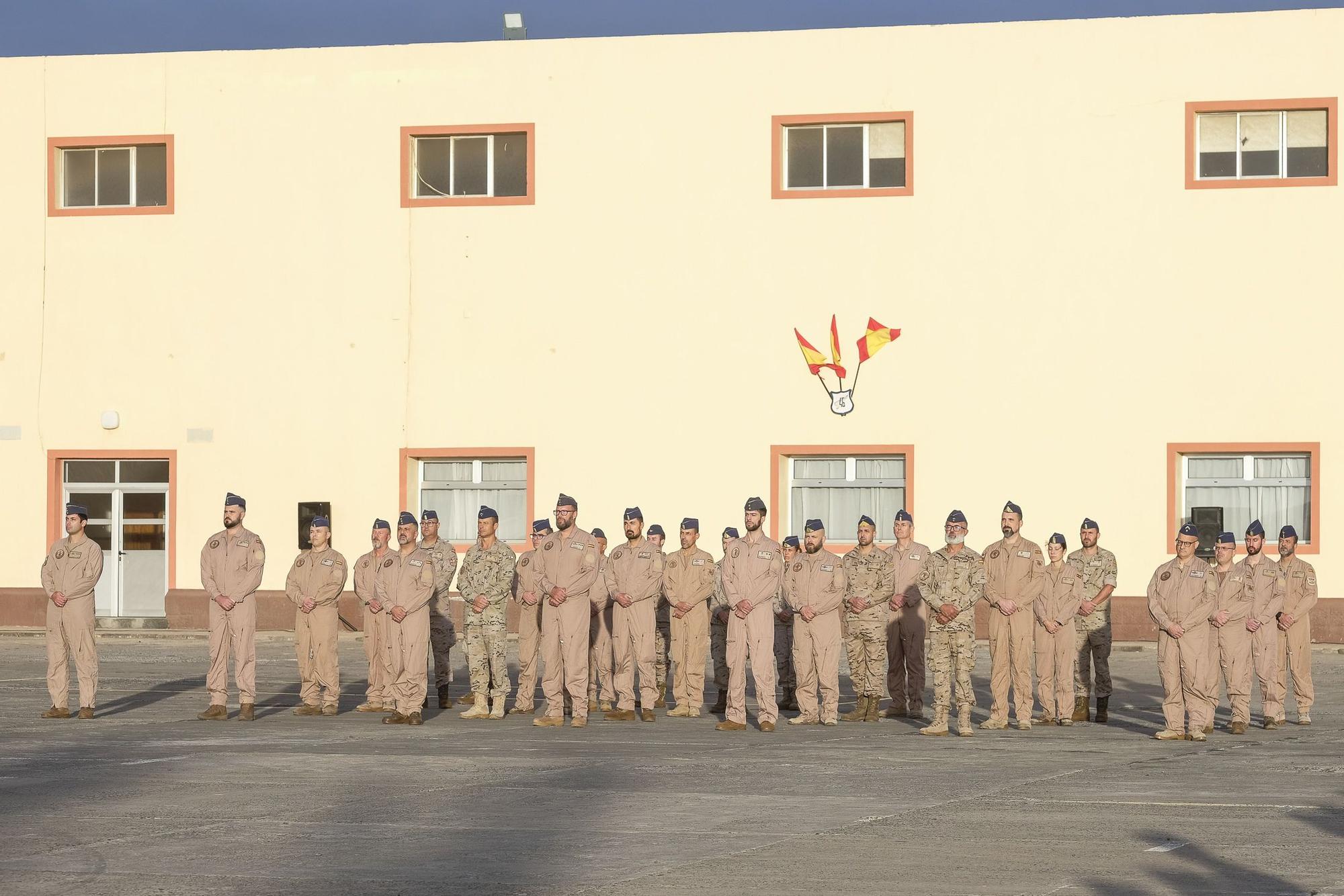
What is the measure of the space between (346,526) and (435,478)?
4.84ft

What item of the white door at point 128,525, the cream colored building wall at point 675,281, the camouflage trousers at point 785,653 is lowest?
the camouflage trousers at point 785,653

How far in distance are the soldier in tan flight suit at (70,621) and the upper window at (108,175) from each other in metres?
12.8

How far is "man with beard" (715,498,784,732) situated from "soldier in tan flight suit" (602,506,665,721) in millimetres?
910

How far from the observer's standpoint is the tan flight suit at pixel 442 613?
19.5 m

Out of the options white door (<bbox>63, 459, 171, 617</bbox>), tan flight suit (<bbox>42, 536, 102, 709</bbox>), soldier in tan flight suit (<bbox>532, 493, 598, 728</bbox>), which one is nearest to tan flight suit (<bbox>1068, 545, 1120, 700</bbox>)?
soldier in tan flight suit (<bbox>532, 493, 598, 728</bbox>)

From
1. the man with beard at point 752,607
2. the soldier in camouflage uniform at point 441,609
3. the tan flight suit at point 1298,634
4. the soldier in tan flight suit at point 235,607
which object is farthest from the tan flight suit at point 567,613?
the tan flight suit at point 1298,634

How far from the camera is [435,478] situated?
30.0 metres

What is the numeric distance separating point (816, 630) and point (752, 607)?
61 centimetres

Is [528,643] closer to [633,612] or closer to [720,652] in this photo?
[633,612]

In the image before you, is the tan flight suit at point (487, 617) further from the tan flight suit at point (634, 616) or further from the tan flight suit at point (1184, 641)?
the tan flight suit at point (1184, 641)

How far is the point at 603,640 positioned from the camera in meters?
18.9

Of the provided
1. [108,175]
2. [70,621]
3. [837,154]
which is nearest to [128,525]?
[108,175]

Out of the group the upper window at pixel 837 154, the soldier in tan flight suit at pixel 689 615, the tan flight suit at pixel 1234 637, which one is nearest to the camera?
the tan flight suit at pixel 1234 637

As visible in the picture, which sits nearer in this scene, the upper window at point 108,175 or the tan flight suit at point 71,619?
the tan flight suit at point 71,619
